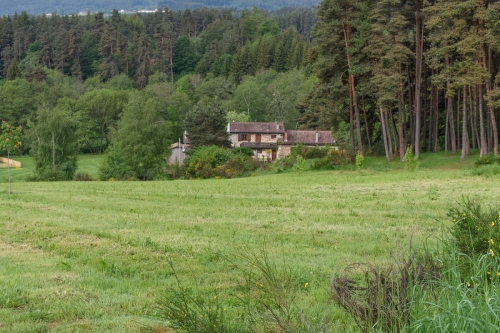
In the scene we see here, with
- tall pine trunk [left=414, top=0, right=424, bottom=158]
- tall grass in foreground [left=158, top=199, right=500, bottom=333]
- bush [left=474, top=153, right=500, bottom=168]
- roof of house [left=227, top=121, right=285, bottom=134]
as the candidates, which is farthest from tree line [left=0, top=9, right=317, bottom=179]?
tall grass in foreground [left=158, top=199, right=500, bottom=333]

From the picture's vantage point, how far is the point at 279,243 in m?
11.1

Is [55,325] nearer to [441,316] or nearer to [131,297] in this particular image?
[131,297]

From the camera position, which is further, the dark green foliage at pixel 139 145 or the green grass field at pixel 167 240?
the dark green foliage at pixel 139 145

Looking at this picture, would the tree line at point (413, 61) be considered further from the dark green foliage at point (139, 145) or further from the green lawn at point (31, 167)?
the green lawn at point (31, 167)

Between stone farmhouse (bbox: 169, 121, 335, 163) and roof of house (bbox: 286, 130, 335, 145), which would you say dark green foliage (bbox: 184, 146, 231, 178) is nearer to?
roof of house (bbox: 286, 130, 335, 145)

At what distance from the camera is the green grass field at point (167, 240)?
7199mm

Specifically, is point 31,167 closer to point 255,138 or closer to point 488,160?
point 255,138

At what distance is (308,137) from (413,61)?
115 feet

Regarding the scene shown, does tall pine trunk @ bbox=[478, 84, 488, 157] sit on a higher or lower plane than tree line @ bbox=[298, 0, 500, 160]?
lower

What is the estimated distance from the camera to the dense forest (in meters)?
38.8

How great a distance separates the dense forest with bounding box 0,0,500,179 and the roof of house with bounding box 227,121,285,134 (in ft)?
12.6

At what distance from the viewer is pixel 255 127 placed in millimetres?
84250

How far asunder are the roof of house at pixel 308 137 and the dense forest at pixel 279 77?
326 centimetres

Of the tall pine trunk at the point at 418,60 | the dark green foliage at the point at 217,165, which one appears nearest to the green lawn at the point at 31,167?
the dark green foliage at the point at 217,165
